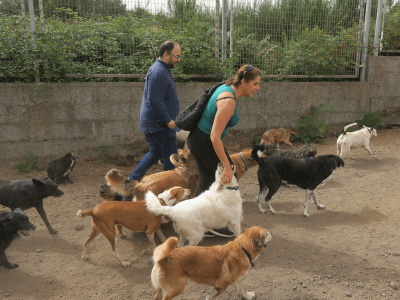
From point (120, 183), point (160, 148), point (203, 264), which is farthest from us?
point (160, 148)

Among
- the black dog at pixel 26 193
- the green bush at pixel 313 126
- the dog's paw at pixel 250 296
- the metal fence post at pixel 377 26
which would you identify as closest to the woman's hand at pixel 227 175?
the dog's paw at pixel 250 296

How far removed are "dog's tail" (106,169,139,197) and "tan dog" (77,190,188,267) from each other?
0.48 meters

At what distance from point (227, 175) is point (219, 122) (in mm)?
663

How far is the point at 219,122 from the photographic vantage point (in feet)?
10.8

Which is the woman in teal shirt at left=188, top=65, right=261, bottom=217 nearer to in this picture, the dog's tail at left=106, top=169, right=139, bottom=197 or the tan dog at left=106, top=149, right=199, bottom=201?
the tan dog at left=106, top=149, right=199, bottom=201

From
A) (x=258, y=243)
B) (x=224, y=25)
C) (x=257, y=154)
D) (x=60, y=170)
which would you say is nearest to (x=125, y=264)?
(x=258, y=243)

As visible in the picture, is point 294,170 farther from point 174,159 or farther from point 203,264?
point 203,264

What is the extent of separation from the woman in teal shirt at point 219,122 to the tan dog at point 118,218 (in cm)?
85

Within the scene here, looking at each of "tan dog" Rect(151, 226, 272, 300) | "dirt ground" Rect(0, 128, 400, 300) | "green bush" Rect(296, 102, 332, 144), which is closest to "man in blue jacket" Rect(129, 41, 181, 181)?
"dirt ground" Rect(0, 128, 400, 300)

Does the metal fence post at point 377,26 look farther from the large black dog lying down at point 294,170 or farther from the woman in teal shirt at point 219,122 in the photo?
the woman in teal shirt at point 219,122

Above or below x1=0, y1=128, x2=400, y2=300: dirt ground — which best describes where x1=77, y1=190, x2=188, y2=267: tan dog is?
above

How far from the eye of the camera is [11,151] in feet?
22.7

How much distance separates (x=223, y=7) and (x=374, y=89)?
530 cm

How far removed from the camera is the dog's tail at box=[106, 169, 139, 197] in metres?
4.21
